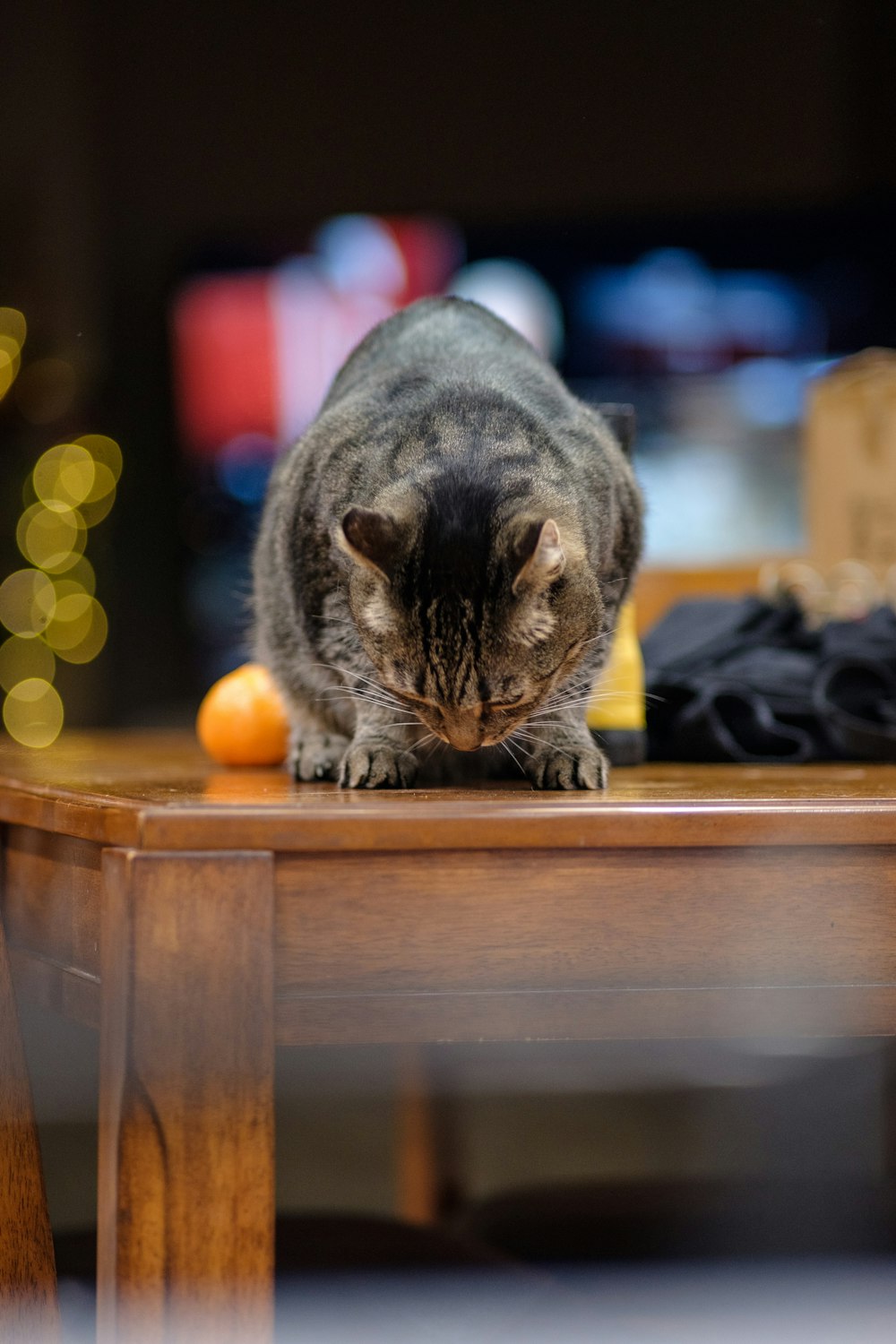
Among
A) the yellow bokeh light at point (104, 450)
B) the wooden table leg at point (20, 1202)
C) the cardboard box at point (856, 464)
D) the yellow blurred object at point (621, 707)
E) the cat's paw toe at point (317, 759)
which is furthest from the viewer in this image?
the yellow bokeh light at point (104, 450)

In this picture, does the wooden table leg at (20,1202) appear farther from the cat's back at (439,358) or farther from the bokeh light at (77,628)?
the bokeh light at (77,628)

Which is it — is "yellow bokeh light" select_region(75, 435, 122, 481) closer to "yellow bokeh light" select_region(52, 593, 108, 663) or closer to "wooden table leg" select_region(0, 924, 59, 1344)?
"yellow bokeh light" select_region(52, 593, 108, 663)

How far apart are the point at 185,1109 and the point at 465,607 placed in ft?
1.35

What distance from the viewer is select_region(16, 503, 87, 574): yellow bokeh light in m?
3.58

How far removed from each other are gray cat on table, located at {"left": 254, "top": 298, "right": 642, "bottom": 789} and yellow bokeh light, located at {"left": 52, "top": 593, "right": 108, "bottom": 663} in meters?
2.60

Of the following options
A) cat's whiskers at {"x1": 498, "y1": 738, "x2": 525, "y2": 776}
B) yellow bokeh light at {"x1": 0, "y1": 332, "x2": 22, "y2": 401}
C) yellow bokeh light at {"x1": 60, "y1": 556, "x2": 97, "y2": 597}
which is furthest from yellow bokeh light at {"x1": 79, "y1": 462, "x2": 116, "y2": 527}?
cat's whiskers at {"x1": 498, "y1": 738, "x2": 525, "y2": 776}

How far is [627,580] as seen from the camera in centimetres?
119

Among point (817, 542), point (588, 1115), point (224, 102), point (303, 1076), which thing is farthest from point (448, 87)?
point (303, 1076)

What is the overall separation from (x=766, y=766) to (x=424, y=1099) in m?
0.76

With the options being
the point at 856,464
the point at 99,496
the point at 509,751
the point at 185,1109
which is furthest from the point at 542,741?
the point at 99,496

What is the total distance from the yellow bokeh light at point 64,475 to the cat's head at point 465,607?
2921 millimetres

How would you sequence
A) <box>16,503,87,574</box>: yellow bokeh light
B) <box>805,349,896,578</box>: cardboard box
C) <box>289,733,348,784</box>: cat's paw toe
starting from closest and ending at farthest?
1. <box>289,733,348,784</box>: cat's paw toe
2. <box>805,349,896,578</box>: cardboard box
3. <box>16,503,87,574</box>: yellow bokeh light

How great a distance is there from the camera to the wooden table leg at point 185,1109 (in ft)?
2.07

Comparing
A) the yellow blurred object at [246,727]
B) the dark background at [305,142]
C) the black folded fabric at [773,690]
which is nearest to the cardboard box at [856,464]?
the black folded fabric at [773,690]
